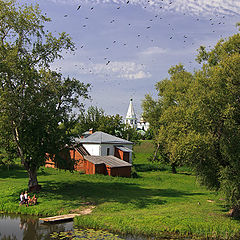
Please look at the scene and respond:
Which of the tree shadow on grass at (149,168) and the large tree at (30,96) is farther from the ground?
the large tree at (30,96)

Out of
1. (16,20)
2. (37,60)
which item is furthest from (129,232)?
(16,20)

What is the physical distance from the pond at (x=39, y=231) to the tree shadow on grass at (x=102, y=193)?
15.0 ft

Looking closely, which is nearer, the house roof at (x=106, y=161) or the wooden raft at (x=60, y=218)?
the wooden raft at (x=60, y=218)

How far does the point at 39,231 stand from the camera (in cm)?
2039

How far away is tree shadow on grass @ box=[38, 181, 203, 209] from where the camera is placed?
1112 inches

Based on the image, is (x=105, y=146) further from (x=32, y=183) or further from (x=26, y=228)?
(x=26, y=228)

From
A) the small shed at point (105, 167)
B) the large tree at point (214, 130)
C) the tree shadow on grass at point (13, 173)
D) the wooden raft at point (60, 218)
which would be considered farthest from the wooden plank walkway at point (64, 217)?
the small shed at point (105, 167)

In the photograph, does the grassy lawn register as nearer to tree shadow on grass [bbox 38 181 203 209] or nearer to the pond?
tree shadow on grass [bbox 38 181 203 209]

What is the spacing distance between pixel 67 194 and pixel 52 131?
6975 millimetres

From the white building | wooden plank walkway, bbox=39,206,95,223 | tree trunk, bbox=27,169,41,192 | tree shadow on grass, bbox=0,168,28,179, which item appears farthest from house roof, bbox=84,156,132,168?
wooden plank walkway, bbox=39,206,95,223

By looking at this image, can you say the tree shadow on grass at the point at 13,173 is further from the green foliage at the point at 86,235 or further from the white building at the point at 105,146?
the green foliage at the point at 86,235

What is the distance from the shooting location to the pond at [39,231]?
62.3ft

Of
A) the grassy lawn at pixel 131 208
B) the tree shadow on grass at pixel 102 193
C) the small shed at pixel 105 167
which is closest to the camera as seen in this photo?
the grassy lawn at pixel 131 208

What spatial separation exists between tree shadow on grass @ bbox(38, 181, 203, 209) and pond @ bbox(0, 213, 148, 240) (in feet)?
15.0
